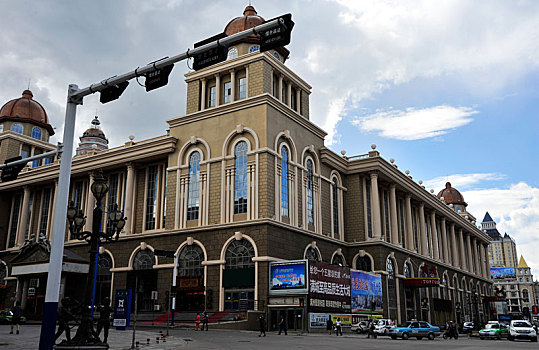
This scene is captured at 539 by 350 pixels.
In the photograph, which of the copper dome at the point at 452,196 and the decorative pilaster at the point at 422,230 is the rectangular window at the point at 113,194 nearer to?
the decorative pilaster at the point at 422,230

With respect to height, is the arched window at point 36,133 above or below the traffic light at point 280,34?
above

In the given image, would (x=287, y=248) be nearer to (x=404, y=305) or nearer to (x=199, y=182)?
(x=199, y=182)

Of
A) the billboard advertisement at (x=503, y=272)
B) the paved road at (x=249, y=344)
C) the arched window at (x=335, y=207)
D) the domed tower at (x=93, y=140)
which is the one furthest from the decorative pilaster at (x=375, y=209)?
the billboard advertisement at (x=503, y=272)

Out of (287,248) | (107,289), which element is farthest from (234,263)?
(107,289)

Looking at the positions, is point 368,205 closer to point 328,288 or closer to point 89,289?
point 328,288

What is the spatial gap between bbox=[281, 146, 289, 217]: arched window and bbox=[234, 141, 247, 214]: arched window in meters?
3.39

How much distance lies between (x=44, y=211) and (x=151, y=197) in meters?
17.5

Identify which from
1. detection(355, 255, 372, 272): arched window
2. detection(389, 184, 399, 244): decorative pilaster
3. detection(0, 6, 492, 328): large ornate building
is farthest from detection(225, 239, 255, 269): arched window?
detection(389, 184, 399, 244): decorative pilaster

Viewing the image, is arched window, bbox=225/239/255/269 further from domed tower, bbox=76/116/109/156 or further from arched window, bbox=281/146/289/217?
domed tower, bbox=76/116/109/156

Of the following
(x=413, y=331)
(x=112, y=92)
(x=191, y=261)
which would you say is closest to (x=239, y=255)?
(x=191, y=261)

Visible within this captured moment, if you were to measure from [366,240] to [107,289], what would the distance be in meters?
26.5

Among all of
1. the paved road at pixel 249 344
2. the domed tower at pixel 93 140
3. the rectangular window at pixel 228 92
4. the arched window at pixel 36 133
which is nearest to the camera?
the paved road at pixel 249 344

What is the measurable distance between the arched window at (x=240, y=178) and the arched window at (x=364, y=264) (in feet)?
52.8

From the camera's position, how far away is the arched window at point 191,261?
4381cm
